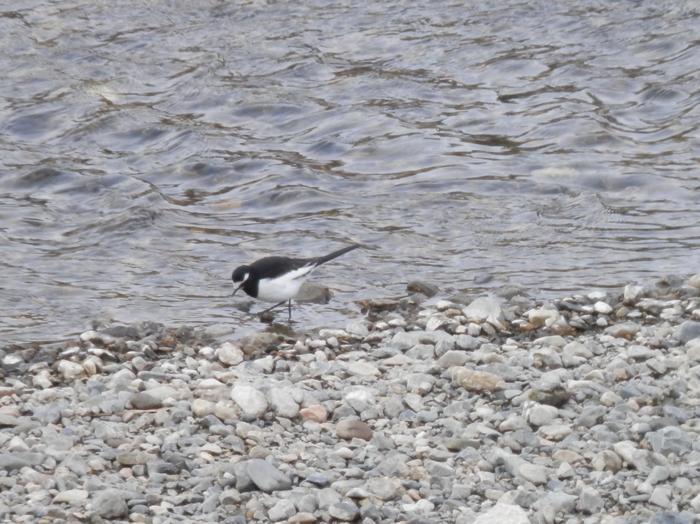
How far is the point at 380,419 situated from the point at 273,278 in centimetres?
268

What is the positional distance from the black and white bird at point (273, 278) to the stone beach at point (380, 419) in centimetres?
31

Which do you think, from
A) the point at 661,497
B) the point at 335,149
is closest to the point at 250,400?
the point at 661,497

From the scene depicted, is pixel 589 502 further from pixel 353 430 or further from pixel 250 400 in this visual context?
pixel 250 400

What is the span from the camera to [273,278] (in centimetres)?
949

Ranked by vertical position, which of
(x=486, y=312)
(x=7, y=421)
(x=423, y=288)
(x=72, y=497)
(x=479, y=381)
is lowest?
(x=423, y=288)

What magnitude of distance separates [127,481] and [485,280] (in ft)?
15.5

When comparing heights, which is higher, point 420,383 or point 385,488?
point 385,488

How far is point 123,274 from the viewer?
35.4ft

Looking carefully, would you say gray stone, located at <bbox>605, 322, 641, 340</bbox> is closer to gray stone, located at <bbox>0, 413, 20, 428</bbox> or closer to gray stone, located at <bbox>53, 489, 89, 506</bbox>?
gray stone, located at <bbox>0, 413, 20, 428</bbox>

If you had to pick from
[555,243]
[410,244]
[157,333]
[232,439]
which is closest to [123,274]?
[157,333]

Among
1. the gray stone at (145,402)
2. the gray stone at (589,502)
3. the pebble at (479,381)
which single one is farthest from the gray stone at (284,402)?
the gray stone at (589,502)

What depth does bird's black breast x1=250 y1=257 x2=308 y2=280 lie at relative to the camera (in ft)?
31.3

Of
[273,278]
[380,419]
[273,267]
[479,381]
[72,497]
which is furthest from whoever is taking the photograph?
[273,267]

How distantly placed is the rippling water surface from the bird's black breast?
0.45m
